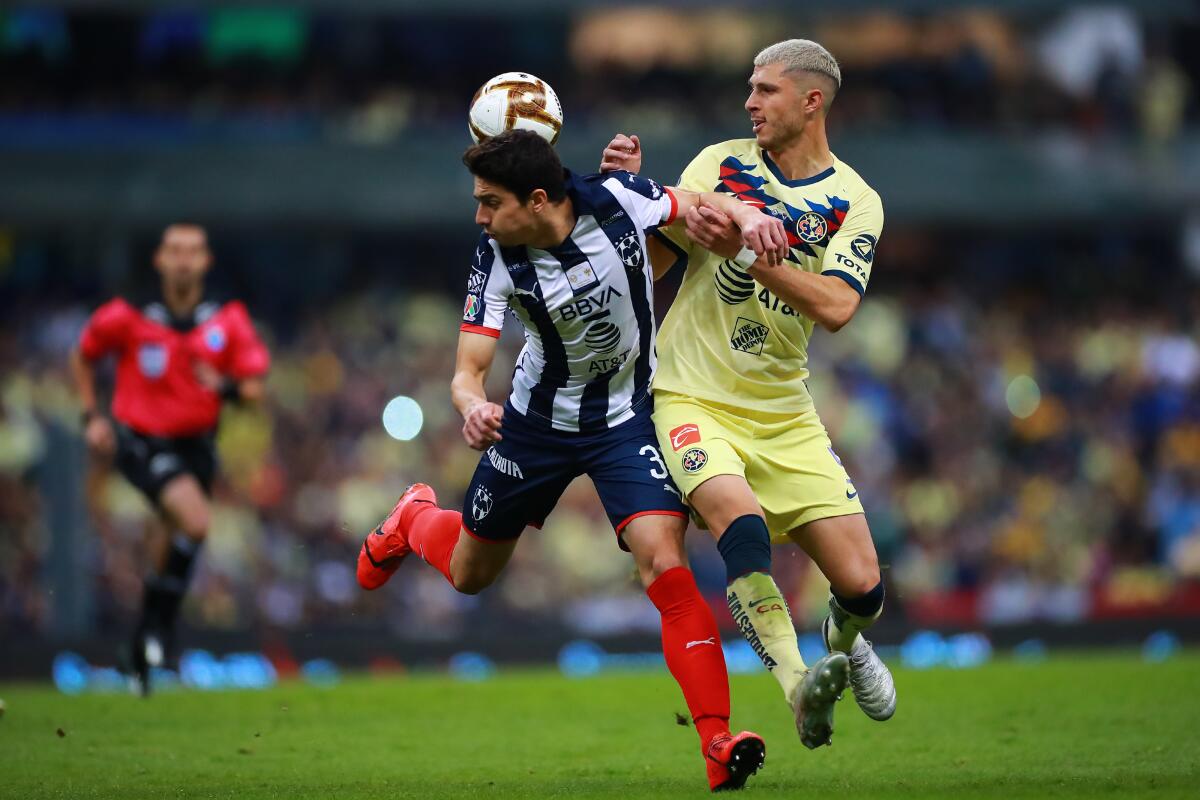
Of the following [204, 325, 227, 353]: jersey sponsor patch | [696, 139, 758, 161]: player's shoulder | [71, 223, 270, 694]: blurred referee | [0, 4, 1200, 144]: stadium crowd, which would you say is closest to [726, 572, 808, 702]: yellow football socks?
[696, 139, 758, 161]: player's shoulder

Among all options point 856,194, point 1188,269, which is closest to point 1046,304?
point 1188,269

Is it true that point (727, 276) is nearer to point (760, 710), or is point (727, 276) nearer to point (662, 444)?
point (662, 444)

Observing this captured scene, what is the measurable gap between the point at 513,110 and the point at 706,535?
10.1 metres

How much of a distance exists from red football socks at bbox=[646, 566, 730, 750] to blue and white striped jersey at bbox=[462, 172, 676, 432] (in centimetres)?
78

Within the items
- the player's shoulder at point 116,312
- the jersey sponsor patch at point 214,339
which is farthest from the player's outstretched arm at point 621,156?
the player's shoulder at point 116,312

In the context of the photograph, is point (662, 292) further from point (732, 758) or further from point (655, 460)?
point (732, 758)

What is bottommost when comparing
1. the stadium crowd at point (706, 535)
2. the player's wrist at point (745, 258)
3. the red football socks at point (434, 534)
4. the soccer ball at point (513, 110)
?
the stadium crowd at point (706, 535)

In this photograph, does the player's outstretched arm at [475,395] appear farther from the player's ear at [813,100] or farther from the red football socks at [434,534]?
the player's ear at [813,100]

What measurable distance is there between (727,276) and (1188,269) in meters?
19.9

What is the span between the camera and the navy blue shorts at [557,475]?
6.95 m

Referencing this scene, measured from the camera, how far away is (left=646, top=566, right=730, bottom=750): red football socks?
663 centimetres

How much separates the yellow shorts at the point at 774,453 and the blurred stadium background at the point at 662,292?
8.85 m

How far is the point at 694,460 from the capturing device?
693cm

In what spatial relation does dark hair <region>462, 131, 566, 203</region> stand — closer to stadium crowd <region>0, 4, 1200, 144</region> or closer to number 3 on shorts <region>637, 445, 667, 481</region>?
number 3 on shorts <region>637, 445, 667, 481</region>
